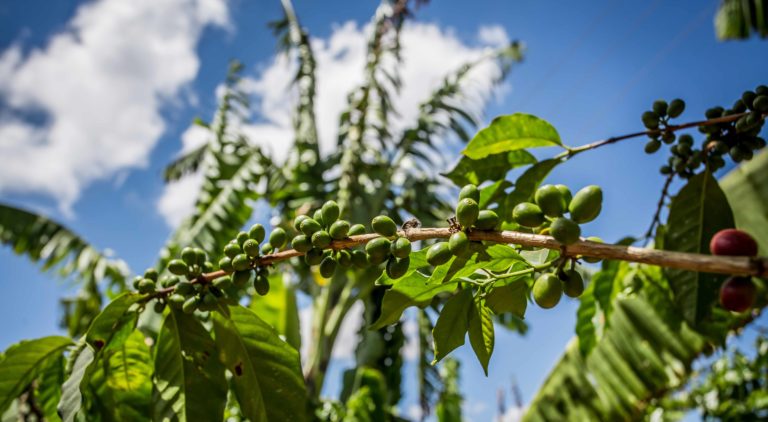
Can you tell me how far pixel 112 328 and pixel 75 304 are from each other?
6.39 meters

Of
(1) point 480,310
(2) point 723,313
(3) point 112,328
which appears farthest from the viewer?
(2) point 723,313

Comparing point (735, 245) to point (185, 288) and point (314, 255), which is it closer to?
point (314, 255)

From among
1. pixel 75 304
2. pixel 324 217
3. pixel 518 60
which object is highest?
pixel 518 60

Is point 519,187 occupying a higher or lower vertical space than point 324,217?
higher

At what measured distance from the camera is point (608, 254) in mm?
665

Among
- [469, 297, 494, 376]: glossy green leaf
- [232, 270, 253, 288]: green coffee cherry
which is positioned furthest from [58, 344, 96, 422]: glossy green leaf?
[469, 297, 494, 376]: glossy green leaf

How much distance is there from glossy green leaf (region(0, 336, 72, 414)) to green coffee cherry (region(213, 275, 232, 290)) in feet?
1.62

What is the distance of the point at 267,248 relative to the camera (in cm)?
108

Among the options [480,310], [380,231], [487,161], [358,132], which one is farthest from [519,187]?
[358,132]

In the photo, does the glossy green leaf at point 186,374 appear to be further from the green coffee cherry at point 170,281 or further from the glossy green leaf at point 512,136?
the glossy green leaf at point 512,136

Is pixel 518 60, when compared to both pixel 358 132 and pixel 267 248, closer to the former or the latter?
pixel 358 132

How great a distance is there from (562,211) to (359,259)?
34 centimetres

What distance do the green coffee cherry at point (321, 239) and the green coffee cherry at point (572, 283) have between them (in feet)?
1.24

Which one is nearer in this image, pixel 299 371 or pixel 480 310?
pixel 480 310
